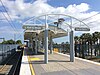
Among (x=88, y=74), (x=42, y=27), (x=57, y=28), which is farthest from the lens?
(x=57, y=28)

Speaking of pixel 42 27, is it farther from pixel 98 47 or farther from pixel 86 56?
pixel 86 56

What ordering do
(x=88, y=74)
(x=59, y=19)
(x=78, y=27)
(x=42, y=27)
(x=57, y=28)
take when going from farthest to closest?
(x=57, y=28)
(x=59, y=19)
(x=78, y=27)
(x=42, y=27)
(x=88, y=74)

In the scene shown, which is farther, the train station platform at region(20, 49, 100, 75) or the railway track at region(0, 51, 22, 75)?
the railway track at region(0, 51, 22, 75)

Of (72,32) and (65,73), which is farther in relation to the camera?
(72,32)

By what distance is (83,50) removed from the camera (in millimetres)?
33000

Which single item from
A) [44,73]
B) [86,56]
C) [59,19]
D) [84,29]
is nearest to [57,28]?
[59,19]

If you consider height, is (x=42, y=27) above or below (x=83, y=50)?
above

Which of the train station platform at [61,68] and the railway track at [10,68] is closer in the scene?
the train station platform at [61,68]

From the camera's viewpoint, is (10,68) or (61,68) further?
(10,68)

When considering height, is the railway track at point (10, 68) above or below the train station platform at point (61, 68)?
below

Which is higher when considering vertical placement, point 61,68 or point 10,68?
point 61,68

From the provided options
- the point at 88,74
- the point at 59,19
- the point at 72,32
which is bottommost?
the point at 88,74

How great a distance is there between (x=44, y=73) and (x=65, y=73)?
53.8 inches

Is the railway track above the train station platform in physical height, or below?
below
